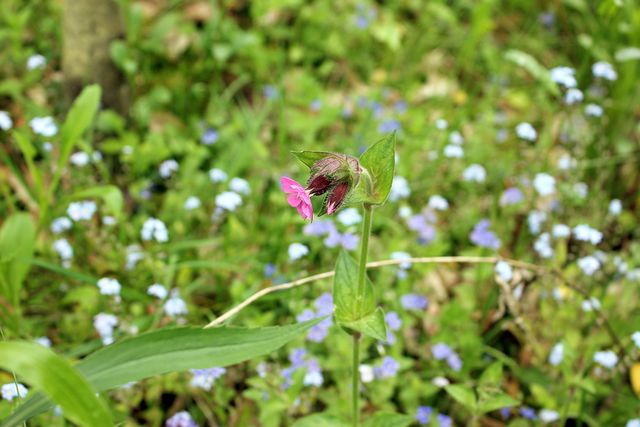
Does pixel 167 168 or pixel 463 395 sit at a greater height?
pixel 167 168

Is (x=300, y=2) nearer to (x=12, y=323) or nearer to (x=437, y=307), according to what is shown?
(x=437, y=307)

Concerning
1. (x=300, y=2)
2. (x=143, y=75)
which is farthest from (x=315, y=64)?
(x=143, y=75)

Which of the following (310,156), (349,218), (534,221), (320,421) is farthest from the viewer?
(534,221)

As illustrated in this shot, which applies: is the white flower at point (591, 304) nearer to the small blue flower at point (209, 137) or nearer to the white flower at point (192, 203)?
the white flower at point (192, 203)

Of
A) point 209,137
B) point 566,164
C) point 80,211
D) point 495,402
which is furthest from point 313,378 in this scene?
point 566,164

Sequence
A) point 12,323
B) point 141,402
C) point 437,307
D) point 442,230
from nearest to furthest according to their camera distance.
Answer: point 12,323 → point 141,402 → point 437,307 → point 442,230

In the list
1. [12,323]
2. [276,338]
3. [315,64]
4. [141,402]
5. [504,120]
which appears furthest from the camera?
[315,64]

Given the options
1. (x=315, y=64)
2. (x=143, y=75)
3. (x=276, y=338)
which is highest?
(x=276, y=338)

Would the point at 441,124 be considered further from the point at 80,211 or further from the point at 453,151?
the point at 80,211
